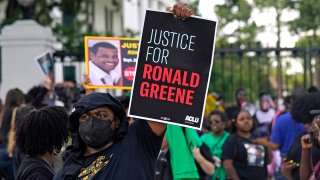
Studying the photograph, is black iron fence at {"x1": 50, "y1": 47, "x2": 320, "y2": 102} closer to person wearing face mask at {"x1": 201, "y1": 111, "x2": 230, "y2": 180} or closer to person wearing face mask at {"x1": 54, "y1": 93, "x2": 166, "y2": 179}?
person wearing face mask at {"x1": 201, "y1": 111, "x2": 230, "y2": 180}

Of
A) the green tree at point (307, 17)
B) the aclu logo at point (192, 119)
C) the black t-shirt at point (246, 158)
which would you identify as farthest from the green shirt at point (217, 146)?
the green tree at point (307, 17)

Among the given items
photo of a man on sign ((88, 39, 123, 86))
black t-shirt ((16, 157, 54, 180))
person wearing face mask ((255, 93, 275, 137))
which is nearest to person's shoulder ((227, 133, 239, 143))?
photo of a man on sign ((88, 39, 123, 86))

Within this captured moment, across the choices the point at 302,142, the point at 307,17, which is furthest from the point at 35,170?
the point at 307,17

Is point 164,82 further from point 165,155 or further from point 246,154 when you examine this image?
point 246,154

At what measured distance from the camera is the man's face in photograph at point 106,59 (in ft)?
23.6

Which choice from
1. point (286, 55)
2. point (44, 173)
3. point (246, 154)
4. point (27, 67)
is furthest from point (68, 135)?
point (286, 55)

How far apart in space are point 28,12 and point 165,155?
6999mm

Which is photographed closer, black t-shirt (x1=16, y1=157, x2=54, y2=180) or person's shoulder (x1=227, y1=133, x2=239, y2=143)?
black t-shirt (x1=16, y1=157, x2=54, y2=180)

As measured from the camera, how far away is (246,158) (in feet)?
26.8

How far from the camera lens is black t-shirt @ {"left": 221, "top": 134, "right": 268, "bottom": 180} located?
8125mm

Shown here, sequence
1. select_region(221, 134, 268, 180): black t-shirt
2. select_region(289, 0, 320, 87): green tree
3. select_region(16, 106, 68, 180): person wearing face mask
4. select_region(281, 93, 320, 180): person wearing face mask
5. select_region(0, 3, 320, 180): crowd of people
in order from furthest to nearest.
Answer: select_region(289, 0, 320, 87): green tree < select_region(221, 134, 268, 180): black t-shirt < select_region(281, 93, 320, 180): person wearing face mask < select_region(16, 106, 68, 180): person wearing face mask < select_region(0, 3, 320, 180): crowd of people

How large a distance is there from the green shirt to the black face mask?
441 centimetres

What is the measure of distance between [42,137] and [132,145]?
0.87 m

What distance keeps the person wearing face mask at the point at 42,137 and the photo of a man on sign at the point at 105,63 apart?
7.50 ft
